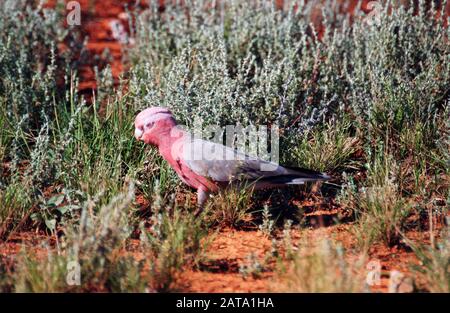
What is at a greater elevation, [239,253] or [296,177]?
[296,177]

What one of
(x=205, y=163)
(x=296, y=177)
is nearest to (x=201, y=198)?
(x=205, y=163)

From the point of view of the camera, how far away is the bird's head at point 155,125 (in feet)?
11.7

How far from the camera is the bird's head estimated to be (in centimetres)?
356

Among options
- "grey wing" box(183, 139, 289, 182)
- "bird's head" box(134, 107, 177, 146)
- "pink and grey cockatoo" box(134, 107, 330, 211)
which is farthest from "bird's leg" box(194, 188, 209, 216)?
"bird's head" box(134, 107, 177, 146)

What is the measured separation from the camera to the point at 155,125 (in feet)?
11.7

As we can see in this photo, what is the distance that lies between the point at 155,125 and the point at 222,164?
0.41 meters

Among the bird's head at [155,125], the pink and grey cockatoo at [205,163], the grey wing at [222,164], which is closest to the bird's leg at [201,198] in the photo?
the pink and grey cockatoo at [205,163]

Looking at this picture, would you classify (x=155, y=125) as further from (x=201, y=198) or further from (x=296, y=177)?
(x=296, y=177)

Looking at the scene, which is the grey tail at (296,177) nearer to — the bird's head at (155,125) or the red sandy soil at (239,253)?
the red sandy soil at (239,253)

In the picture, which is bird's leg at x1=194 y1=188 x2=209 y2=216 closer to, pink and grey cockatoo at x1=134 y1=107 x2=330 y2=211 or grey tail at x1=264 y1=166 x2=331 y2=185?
pink and grey cockatoo at x1=134 y1=107 x2=330 y2=211

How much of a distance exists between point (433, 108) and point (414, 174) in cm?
80

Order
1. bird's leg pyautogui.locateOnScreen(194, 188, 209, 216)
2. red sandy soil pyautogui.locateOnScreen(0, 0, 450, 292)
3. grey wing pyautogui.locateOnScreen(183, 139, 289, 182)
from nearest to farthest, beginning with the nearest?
red sandy soil pyautogui.locateOnScreen(0, 0, 450, 292), grey wing pyautogui.locateOnScreen(183, 139, 289, 182), bird's leg pyautogui.locateOnScreen(194, 188, 209, 216)
